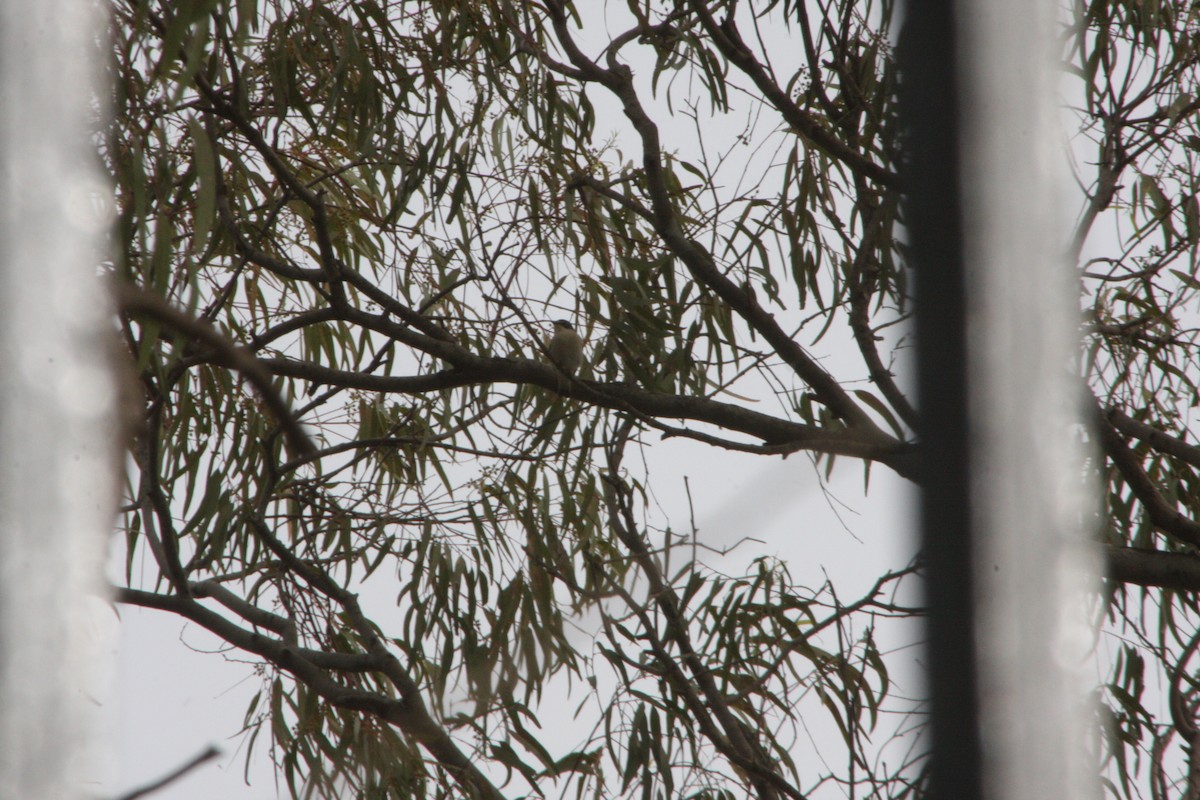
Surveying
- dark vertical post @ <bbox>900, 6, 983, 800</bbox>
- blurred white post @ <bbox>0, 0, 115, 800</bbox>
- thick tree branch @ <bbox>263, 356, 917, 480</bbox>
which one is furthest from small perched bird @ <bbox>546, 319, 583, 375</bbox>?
dark vertical post @ <bbox>900, 6, 983, 800</bbox>

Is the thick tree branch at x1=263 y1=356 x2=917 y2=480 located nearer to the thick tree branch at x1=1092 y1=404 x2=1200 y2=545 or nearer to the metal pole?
the thick tree branch at x1=1092 y1=404 x2=1200 y2=545

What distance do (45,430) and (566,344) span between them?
4.24 feet

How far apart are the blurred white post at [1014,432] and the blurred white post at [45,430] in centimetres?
28

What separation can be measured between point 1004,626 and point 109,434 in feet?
1.21

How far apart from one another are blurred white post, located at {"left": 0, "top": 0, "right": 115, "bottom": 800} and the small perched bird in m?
1.18

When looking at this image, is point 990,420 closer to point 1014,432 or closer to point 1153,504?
point 1014,432

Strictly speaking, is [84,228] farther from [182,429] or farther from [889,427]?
[182,429]

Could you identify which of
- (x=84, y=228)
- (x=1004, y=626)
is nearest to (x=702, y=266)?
(x=84, y=228)

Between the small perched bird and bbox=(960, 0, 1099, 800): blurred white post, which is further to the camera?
the small perched bird

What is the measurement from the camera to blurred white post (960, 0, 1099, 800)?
8.2 inches

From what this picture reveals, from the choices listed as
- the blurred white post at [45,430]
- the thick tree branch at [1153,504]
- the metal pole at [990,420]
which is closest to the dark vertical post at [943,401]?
the metal pole at [990,420]

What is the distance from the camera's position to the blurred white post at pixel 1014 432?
208 mm

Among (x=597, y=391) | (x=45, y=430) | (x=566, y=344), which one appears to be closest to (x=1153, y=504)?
(x=597, y=391)

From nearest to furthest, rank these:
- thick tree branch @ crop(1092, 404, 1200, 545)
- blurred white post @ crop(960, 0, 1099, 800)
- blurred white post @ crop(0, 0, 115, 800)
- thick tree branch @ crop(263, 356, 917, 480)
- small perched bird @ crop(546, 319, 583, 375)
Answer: blurred white post @ crop(960, 0, 1099, 800), blurred white post @ crop(0, 0, 115, 800), thick tree branch @ crop(1092, 404, 1200, 545), thick tree branch @ crop(263, 356, 917, 480), small perched bird @ crop(546, 319, 583, 375)
